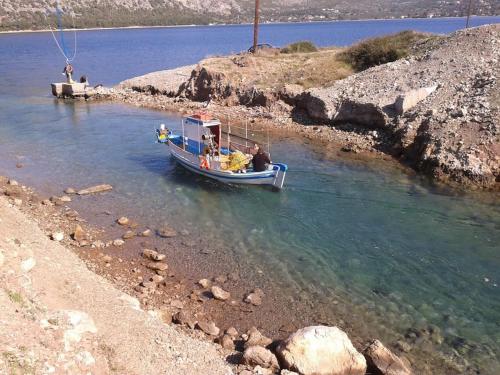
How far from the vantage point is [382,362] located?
10.5 metres

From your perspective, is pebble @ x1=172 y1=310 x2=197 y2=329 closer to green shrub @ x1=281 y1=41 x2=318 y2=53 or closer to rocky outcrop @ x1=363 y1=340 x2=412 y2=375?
rocky outcrop @ x1=363 y1=340 x2=412 y2=375

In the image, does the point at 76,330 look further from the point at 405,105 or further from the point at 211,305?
the point at 405,105

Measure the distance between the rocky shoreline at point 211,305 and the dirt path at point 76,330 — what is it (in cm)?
70

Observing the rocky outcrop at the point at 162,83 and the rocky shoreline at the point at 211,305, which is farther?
the rocky outcrop at the point at 162,83

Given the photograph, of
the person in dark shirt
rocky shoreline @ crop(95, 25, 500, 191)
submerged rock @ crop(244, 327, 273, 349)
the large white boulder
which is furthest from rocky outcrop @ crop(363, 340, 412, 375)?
rocky shoreline @ crop(95, 25, 500, 191)

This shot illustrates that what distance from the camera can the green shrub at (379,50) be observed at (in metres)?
38.4

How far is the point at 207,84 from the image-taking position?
133 ft

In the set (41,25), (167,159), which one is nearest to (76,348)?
(167,159)

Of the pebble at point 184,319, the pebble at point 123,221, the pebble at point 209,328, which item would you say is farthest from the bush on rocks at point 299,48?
the pebble at point 209,328

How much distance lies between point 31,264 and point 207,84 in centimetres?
3046

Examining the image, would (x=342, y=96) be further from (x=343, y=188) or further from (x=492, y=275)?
(x=492, y=275)

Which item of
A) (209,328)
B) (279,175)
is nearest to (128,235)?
(209,328)

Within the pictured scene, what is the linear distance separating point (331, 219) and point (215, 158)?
21.7ft

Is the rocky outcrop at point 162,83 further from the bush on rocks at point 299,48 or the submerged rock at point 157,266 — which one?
the submerged rock at point 157,266
